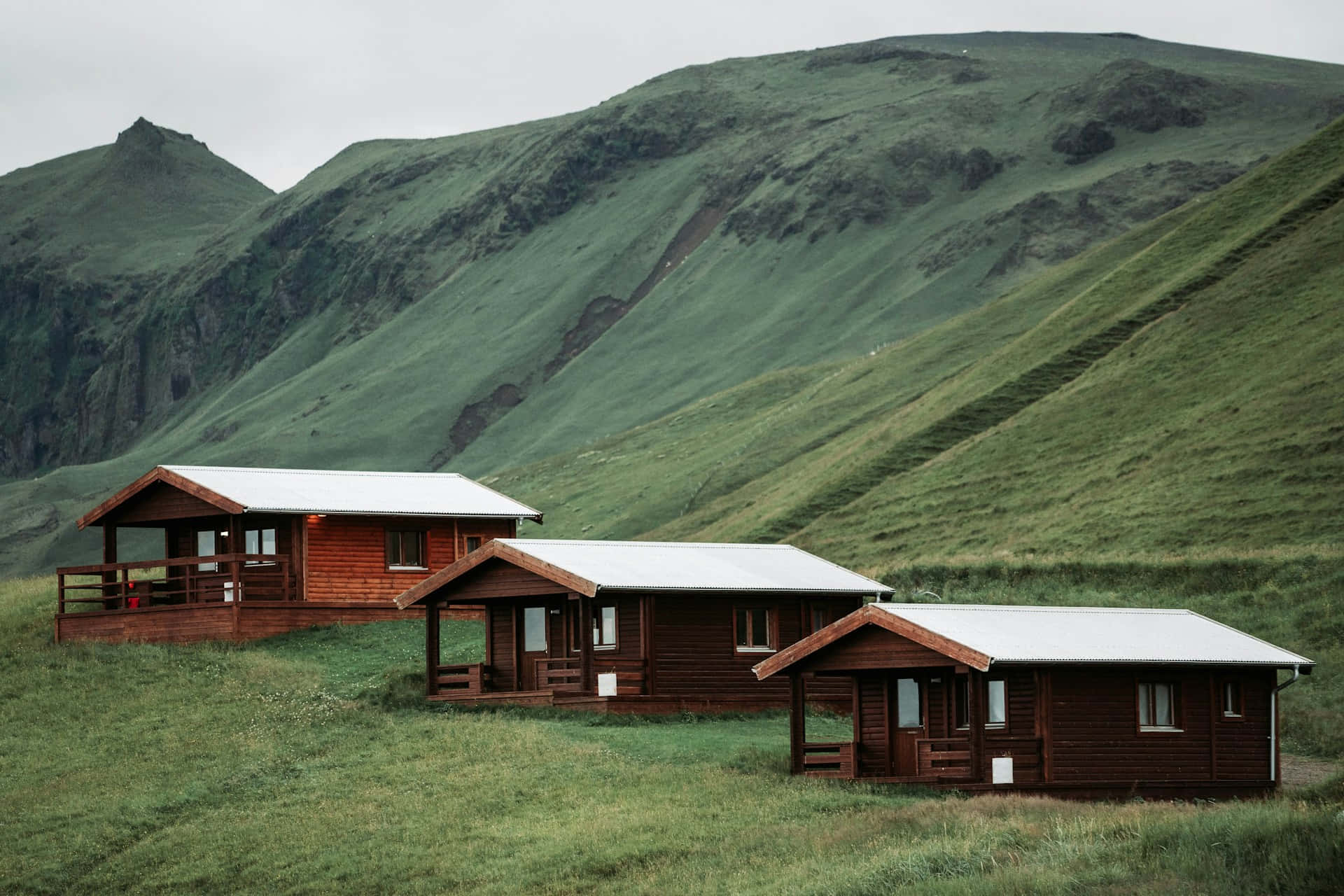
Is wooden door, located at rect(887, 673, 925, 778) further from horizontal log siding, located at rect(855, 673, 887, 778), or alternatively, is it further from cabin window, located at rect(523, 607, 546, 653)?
cabin window, located at rect(523, 607, 546, 653)

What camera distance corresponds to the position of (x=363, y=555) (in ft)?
201

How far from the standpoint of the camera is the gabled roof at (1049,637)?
125ft

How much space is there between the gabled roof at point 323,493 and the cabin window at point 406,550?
106 cm

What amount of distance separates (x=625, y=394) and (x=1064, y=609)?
5703 inches

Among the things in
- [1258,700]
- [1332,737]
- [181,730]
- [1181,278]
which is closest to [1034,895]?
[1258,700]

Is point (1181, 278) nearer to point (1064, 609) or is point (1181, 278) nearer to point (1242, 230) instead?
point (1242, 230)

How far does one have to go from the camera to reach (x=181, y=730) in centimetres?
4625

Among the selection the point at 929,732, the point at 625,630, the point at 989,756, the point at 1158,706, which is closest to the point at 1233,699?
the point at 1158,706

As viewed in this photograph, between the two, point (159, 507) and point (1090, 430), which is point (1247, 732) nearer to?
point (159, 507)

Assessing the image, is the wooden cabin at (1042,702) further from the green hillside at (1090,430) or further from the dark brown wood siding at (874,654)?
the green hillside at (1090,430)

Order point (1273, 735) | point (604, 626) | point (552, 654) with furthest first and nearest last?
point (552, 654) → point (604, 626) → point (1273, 735)

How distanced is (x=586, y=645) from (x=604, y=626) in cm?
180

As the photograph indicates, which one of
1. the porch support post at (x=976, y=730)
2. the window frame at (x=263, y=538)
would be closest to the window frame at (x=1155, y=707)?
the porch support post at (x=976, y=730)

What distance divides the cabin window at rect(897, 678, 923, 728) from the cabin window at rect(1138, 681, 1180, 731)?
199 inches
